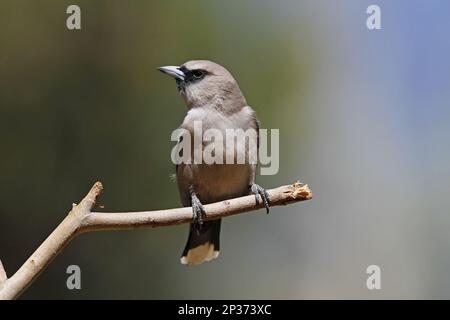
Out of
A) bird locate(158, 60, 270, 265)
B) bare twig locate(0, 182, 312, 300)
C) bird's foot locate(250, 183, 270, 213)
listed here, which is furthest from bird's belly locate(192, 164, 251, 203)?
bare twig locate(0, 182, 312, 300)

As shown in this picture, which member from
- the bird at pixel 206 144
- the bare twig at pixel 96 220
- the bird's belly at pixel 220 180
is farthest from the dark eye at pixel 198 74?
the bare twig at pixel 96 220

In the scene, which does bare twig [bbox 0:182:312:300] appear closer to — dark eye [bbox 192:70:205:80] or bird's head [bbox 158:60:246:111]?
bird's head [bbox 158:60:246:111]

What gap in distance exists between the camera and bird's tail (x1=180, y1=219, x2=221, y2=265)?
4109mm

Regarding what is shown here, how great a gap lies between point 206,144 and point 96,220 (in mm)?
1116

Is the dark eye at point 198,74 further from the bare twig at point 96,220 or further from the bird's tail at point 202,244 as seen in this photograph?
the bare twig at point 96,220

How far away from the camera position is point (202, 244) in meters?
4.12

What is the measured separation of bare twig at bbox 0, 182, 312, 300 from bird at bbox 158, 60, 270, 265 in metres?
0.43

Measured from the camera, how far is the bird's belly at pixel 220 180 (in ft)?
12.1

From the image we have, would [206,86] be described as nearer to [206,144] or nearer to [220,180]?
[206,144]

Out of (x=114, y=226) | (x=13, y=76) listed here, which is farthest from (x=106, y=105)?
(x=114, y=226)

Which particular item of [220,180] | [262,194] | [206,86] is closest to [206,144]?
[220,180]

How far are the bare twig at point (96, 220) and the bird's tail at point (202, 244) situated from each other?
39.3 inches

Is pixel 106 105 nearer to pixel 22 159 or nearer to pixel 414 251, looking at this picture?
pixel 22 159

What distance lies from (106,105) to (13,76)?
27.4 inches
